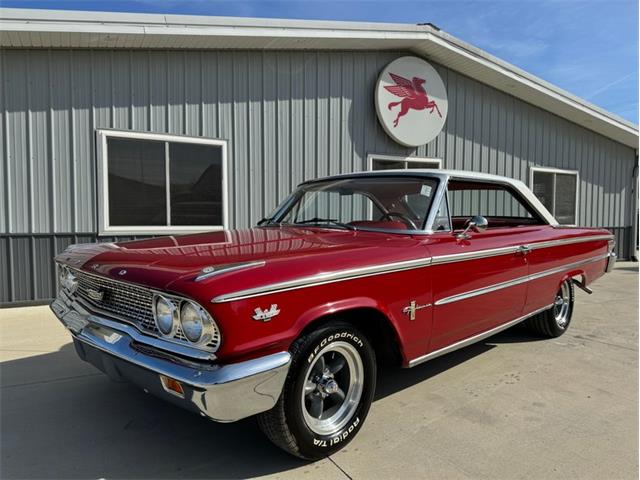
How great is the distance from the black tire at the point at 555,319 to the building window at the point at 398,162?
4.44 m

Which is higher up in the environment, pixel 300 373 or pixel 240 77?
pixel 240 77

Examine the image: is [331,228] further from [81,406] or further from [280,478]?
[81,406]

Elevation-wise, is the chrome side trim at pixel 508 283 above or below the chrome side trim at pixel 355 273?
below

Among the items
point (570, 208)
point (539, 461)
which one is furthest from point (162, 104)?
point (570, 208)

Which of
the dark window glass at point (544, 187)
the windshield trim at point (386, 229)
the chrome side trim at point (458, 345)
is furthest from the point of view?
the dark window glass at point (544, 187)

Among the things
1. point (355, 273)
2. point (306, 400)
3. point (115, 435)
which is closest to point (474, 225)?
point (355, 273)

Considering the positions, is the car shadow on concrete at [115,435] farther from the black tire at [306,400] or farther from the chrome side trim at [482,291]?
the chrome side trim at [482,291]

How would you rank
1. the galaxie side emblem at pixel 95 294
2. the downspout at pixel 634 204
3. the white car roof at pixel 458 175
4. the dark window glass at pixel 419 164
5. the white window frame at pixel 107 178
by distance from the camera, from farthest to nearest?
the downspout at pixel 634 204, the dark window glass at pixel 419 164, the white window frame at pixel 107 178, the white car roof at pixel 458 175, the galaxie side emblem at pixel 95 294

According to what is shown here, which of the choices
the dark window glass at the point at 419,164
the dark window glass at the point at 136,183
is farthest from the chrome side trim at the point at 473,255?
the dark window glass at the point at 419,164

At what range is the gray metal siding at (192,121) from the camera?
615 cm

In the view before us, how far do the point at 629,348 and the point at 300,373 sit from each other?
3866mm

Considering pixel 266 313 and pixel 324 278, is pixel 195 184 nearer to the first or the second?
pixel 324 278

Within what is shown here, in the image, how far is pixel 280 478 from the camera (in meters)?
2.36

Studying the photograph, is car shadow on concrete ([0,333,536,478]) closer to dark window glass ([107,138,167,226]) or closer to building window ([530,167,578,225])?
dark window glass ([107,138,167,226])
